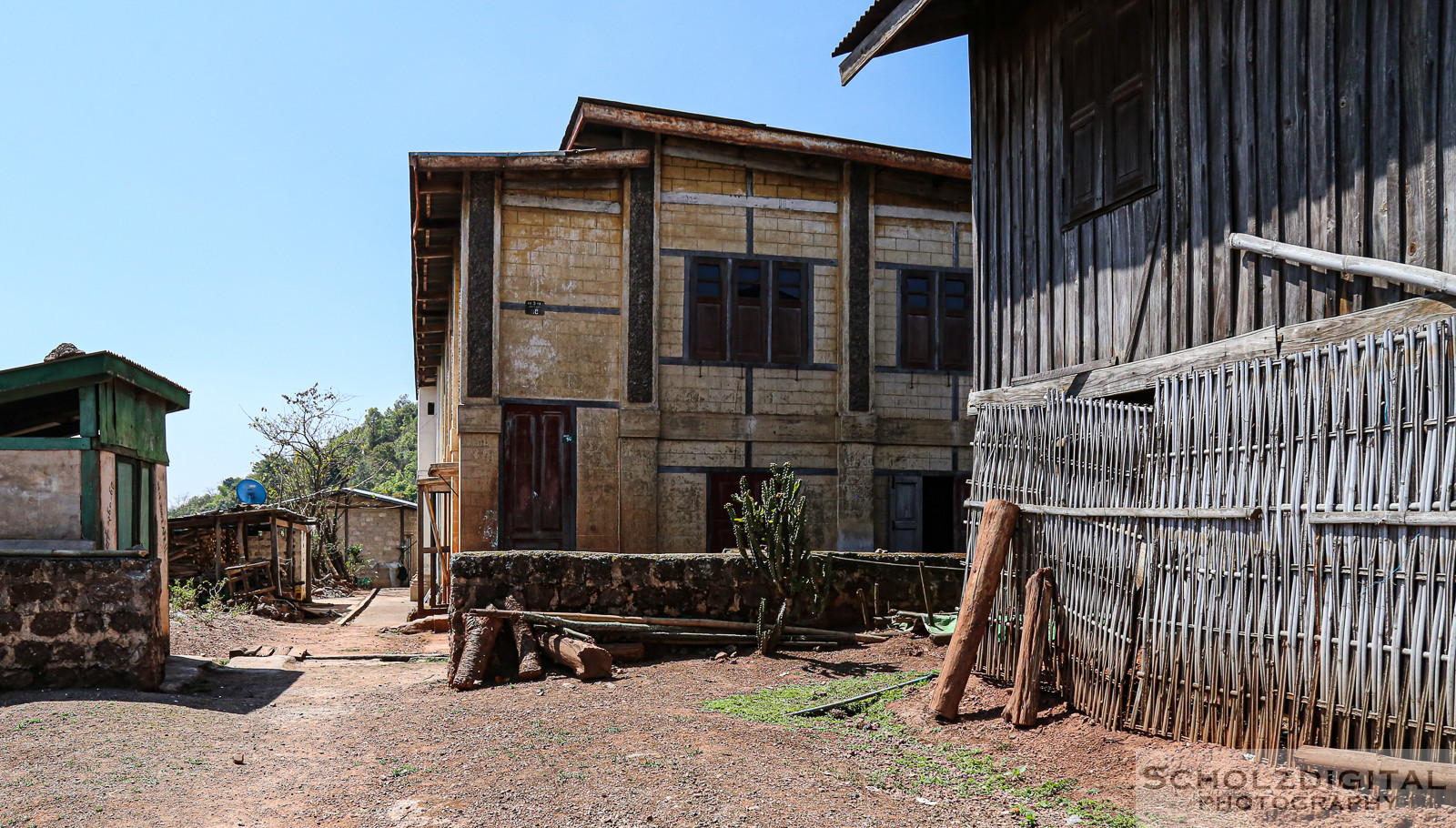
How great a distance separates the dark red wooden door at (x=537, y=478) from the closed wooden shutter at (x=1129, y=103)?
8603mm

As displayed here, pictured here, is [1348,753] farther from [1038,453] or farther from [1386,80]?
[1386,80]

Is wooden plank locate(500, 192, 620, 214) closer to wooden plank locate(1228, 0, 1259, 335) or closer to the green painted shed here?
the green painted shed

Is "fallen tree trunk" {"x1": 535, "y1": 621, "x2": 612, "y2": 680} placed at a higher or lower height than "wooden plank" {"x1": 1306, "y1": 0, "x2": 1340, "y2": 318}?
lower

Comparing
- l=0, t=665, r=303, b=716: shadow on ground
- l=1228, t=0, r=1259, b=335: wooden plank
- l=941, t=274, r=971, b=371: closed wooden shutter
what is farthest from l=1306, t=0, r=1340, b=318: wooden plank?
l=941, t=274, r=971, b=371: closed wooden shutter

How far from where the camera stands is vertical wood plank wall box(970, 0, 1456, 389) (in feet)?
16.9

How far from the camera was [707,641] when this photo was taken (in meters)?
10.0

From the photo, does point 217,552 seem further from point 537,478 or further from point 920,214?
point 920,214

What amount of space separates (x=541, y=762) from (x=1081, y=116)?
19.7ft

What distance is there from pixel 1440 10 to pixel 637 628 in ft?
25.7

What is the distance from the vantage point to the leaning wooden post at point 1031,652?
6.14 m

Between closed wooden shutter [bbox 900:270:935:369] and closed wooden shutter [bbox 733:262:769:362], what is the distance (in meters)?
2.16

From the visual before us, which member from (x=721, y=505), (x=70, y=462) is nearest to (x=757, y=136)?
(x=721, y=505)

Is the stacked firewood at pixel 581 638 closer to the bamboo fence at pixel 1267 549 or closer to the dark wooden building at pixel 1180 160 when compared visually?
the dark wooden building at pixel 1180 160

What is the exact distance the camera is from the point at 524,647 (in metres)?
9.40
